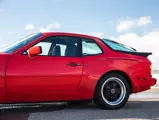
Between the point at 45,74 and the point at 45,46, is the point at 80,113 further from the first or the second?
the point at 45,46

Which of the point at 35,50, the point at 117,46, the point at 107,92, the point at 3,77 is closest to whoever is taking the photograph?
the point at 3,77

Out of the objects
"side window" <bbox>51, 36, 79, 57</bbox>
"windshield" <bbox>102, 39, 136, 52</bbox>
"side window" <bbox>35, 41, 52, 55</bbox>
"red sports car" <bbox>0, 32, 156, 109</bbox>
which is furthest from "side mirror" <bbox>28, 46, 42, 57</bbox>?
"windshield" <bbox>102, 39, 136, 52</bbox>

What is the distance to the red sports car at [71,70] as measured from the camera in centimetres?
631

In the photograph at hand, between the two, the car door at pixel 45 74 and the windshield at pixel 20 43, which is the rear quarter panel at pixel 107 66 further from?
the windshield at pixel 20 43

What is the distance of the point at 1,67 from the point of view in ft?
20.2

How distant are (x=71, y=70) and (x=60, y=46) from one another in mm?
571

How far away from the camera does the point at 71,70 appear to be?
21.8ft

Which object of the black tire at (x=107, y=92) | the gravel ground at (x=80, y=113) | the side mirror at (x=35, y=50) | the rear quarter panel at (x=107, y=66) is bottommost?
the gravel ground at (x=80, y=113)

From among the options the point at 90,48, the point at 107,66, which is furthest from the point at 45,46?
the point at 107,66

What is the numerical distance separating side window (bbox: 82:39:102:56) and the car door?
17 cm

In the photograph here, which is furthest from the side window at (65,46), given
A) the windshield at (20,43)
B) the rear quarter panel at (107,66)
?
the windshield at (20,43)

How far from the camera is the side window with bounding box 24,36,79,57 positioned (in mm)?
6773

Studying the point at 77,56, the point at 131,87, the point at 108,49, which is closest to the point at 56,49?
the point at 77,56

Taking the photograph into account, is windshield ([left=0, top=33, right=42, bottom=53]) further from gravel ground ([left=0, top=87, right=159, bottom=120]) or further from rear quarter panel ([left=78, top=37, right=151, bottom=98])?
gravel ground ([left=0, top=87, right=159, bottom=120])
